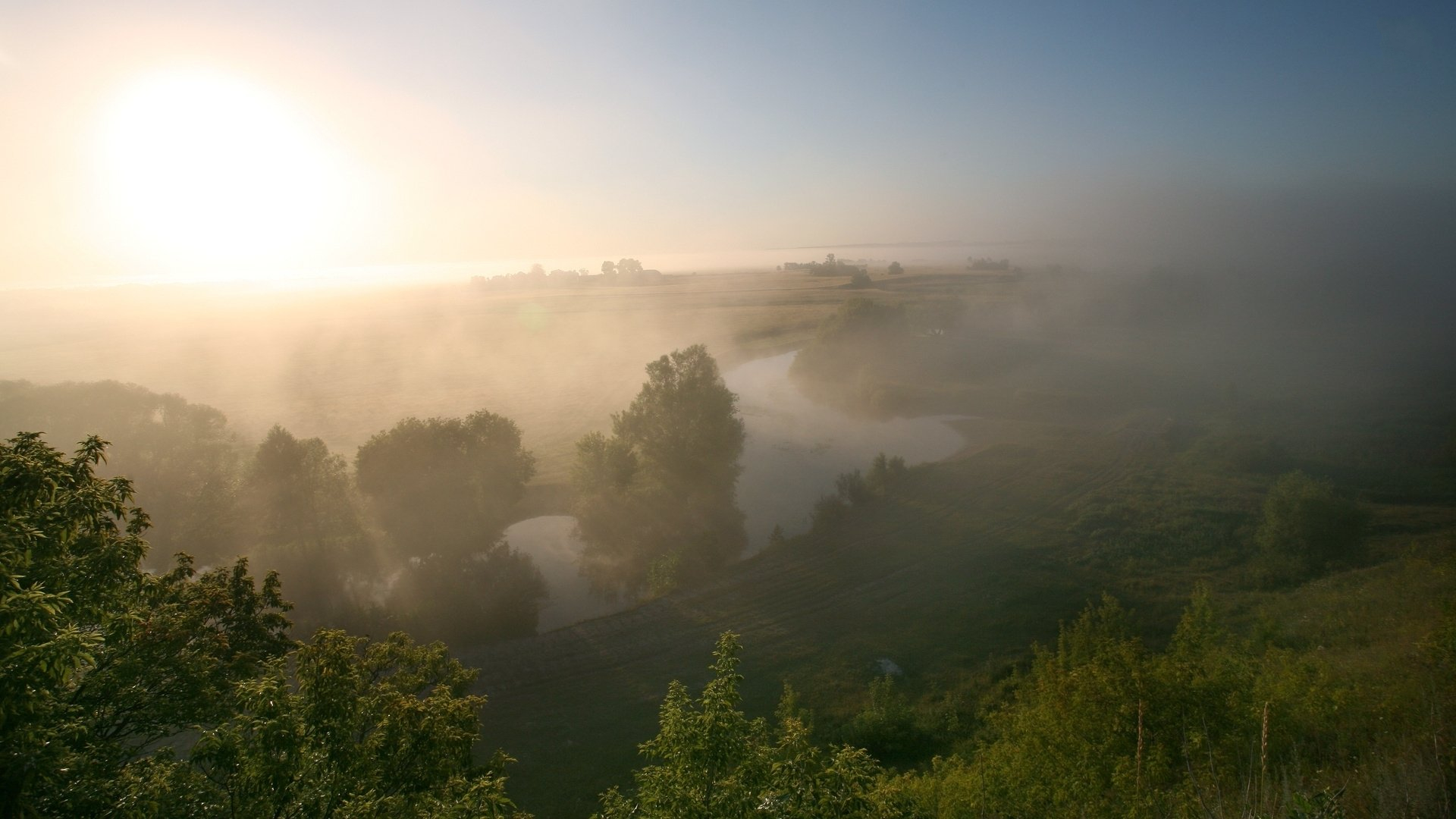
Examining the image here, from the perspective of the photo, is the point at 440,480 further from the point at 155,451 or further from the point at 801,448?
the point at 801,448

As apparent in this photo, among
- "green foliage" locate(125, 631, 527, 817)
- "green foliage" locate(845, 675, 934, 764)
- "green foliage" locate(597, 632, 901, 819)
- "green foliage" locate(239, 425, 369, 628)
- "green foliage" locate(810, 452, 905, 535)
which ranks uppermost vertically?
"green foliage" locate(125, 631, 527, 817)

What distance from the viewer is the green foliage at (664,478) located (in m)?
28.1

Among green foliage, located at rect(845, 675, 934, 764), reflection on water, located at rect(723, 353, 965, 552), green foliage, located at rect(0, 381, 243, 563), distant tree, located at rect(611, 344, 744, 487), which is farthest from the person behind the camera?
reflection on water, located at rect(723, 353, 965, 552)

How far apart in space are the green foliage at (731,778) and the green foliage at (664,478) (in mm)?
19093

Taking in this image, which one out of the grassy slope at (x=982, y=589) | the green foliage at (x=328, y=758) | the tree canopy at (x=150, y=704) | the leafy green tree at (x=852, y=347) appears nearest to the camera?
the tree canopy at (x=150, y=704)

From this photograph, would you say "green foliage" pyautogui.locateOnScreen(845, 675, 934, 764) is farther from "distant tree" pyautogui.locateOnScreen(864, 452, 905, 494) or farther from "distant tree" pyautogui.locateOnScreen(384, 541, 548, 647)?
"distant tree" pyautogui.locateOnScreen(864, 452, 905, 494)

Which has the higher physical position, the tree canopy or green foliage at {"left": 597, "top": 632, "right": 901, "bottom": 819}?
the tree canopy

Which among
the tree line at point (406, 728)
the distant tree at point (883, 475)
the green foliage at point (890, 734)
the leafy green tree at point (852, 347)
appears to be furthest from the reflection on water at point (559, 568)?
the leafy green tree at point (852, 347)

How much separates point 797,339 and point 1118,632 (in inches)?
2398

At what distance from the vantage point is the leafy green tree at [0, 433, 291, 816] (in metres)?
4.76

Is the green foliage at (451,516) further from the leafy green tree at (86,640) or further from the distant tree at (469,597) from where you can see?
the leafy green tree at (86,640)

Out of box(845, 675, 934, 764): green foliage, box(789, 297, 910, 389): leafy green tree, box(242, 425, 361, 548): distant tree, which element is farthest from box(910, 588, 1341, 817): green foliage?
box(789, 297, 910, 389): leafy green tree

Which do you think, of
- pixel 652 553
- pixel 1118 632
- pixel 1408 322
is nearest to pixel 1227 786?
pixel 1118 632

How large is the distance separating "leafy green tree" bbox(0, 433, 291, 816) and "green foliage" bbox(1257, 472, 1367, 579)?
1263 inches
